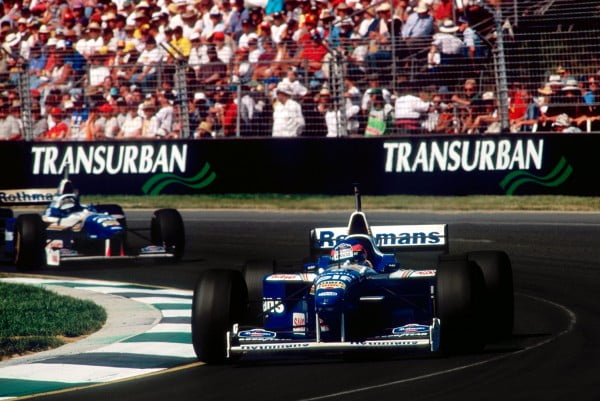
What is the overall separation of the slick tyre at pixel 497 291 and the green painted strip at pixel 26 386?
3361mm

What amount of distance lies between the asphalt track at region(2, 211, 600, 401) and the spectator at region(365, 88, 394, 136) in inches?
146

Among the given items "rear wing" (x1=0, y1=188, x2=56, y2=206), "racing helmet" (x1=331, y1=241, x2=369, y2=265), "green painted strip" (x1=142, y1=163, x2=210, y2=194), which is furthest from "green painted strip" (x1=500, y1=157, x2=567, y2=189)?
"racing helmet" (x1=331, y1=241, x2=369, y2=265)

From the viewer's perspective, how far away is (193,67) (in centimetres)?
2286

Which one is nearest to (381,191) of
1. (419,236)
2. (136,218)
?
(136,218)

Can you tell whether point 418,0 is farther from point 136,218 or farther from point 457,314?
point 457,314

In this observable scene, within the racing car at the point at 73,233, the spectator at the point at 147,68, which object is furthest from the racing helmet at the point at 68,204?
the spectator at the point at 147,68

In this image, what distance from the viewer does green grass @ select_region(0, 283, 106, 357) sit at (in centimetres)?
944

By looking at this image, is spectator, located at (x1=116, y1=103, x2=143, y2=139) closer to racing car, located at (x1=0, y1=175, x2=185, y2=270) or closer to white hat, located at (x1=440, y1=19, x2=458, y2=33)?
white hat, located at (x1=440, y1=19, x2=458, y2=33)

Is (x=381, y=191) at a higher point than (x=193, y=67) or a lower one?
lower

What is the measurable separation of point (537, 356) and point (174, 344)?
2.91 metres

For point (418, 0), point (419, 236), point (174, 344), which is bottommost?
point (174, 344)

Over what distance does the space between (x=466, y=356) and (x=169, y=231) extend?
7883mm

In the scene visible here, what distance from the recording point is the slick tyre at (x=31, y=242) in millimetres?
15070

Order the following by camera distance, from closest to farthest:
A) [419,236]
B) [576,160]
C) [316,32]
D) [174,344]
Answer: [174,344]
[419,236]
[576,160]
[316,32]
